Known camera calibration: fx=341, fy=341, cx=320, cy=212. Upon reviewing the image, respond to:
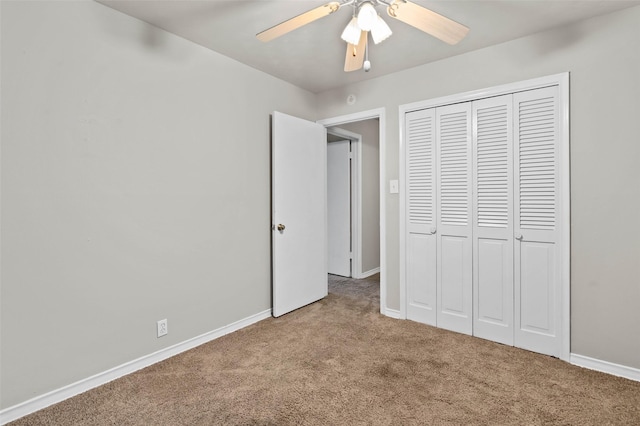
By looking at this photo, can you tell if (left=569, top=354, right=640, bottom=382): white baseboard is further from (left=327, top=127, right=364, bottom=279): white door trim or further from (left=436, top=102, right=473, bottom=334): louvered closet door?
(left=327, top=127, right=364, bottom=279): white door trim

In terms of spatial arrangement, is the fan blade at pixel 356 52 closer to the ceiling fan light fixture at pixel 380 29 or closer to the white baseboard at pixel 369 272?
the ceiling fan light fixture at pixel 380 29

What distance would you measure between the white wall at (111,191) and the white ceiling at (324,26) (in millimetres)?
200

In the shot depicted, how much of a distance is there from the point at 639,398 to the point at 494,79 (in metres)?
2.33

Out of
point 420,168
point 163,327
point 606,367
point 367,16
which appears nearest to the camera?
point 367,16

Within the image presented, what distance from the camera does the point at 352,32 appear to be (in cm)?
181

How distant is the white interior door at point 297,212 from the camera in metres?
3.31

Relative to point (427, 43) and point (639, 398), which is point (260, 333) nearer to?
point (639, 398)

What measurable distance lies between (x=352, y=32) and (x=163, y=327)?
2343 mm

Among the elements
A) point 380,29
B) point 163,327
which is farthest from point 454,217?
point 163,327

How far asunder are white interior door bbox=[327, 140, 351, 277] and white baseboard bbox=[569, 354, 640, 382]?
2.96 meters

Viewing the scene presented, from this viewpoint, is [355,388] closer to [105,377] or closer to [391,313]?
[391,313]

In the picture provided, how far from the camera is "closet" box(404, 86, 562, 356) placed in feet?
8.28

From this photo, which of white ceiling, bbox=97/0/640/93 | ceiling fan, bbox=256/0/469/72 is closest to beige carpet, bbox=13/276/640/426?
ceiling fan, bbox=256/0/469/72

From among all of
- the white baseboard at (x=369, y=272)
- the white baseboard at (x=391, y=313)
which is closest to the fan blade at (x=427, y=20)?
the white baseboard at (x=391, y=313)
